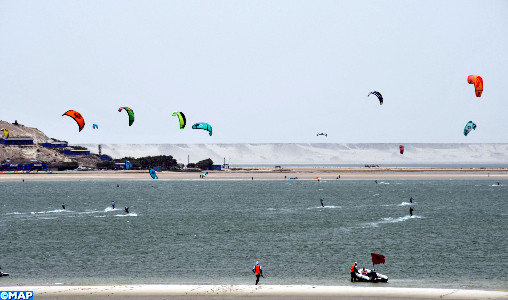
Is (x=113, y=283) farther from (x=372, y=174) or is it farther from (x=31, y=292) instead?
(x=372, y=174)

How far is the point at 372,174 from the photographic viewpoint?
497 feet

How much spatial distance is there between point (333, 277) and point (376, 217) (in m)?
29.1

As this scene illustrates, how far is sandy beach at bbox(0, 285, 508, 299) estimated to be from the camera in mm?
27219

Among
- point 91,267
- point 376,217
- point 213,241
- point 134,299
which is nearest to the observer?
point 134,299

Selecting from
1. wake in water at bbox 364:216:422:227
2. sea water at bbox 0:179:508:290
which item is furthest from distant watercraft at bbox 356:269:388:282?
wake in water at bbox 364:216:422:227

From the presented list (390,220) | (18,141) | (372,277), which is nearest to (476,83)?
(390,220)

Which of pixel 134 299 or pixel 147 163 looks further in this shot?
pixel 147 163

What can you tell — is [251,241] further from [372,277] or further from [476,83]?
[476,83]

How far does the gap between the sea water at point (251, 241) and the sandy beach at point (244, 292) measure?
2.37 m

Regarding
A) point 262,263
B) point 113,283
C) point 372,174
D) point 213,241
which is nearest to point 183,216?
point 213,241

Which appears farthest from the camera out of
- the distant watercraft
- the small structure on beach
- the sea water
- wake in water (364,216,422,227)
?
the small structure on beach

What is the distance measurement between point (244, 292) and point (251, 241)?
17.8m

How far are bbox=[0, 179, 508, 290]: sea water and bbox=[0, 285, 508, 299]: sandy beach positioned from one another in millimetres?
2366

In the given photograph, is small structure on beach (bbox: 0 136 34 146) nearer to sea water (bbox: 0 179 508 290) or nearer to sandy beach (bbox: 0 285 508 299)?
sea water (bbox: 0 179 508 290)
